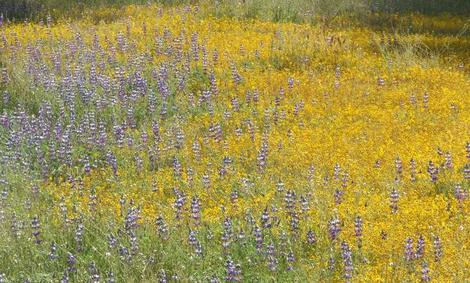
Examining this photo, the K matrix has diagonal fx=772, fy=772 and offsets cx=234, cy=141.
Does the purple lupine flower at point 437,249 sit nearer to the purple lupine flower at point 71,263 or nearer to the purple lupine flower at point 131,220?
the purple lupine flower at point 131,220

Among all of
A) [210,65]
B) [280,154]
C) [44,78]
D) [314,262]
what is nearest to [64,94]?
[44,78]

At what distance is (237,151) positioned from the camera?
6887mm

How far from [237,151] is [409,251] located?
2598 mm

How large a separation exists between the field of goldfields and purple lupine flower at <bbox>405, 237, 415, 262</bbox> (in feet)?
0.12

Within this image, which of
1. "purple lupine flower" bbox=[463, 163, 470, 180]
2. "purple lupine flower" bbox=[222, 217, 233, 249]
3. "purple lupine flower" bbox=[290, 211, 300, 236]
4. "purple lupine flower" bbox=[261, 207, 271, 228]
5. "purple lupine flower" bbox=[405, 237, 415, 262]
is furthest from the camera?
"purple lupine flower" bbox=[463, 163, 470, 180]

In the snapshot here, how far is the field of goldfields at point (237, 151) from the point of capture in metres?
4.91

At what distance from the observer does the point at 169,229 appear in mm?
5254

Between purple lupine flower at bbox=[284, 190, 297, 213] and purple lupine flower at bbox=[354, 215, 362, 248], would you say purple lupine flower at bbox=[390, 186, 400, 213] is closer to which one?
purple lupine flower at bbox=[354, 215, 362, 248]

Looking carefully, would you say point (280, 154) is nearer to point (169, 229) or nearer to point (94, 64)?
point (169, 229)

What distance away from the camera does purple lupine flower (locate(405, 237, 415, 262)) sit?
14.8 ft

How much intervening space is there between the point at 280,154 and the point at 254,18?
5.86 m

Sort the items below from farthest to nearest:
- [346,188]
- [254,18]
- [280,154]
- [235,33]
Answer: [254,18]
[235,33]
[280,154]
[346,188]

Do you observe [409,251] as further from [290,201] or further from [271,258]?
[290,201]

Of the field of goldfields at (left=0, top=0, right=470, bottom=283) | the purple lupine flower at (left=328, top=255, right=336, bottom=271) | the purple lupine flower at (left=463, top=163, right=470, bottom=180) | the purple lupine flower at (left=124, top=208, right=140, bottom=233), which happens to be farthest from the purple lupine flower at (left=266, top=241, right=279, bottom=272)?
the purple lupine flower at (left=463, top=163, right=470, bottom=180)
